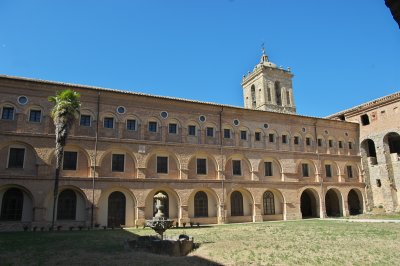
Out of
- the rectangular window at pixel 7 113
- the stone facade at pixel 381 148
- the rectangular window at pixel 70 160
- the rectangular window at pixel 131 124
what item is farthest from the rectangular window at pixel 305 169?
the rectangular window at pixel 7 113

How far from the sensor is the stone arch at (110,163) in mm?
24344

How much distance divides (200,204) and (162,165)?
16.3ft

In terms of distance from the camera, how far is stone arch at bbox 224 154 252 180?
94.6ft

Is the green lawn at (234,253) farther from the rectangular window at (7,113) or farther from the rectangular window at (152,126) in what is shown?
the rectangular window at (152,126)

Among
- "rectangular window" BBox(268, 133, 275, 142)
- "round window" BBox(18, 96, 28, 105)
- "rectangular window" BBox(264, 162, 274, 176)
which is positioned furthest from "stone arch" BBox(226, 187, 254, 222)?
"round window" BBox(18, 96, 28, 105)

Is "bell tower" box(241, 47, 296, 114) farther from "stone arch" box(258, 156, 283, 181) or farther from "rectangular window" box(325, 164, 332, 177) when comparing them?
"stone arch" box(258, 156, 283, 181)

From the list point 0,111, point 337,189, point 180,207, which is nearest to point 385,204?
point 337,189

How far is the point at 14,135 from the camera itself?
22.1 meters

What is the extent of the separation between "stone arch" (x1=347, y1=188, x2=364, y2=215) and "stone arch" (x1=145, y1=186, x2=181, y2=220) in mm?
21377

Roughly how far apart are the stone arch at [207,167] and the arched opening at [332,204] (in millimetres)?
15606

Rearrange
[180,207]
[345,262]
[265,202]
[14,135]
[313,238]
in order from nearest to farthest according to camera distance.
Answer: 1. [345,262]
2. [313,238]
3. [14,135]
4. [180,207]
5. [265,202]

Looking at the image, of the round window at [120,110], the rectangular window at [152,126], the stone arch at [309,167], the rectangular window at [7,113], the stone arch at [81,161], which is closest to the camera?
the rectangular window at [7,113]

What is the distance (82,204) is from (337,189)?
26.1 meters

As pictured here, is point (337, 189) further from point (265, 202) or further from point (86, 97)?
point (86, 97)
